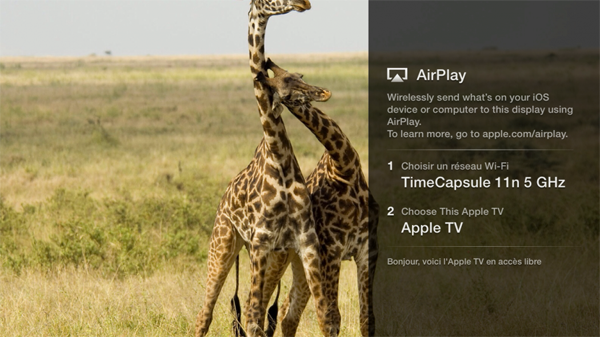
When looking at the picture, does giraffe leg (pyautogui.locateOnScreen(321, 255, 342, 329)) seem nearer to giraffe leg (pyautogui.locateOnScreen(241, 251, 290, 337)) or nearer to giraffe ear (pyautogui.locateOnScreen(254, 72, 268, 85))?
giraffe leg (pyautogui.locateOnScreen(241, 251, 290, 337))

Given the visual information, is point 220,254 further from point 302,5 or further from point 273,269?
point 302,5

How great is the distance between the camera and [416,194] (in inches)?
440

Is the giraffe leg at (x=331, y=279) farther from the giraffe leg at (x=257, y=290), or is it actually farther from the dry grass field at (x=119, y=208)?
the dry grass field at (x=119, y=208)

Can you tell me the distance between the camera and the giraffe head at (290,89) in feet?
13.8

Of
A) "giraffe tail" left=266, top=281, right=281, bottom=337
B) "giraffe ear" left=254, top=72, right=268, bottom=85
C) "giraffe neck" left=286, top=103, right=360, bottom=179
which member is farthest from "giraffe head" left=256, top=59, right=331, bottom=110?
"giraffe tail" left=266, top=281, right=281, bottom=337

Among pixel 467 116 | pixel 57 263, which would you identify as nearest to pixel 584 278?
pixel 57 263

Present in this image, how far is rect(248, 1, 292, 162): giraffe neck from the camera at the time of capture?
443 centimetres

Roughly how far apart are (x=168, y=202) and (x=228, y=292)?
13.4 feet

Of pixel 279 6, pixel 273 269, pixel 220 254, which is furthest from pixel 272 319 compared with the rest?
pixel 279 6

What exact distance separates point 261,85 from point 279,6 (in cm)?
47

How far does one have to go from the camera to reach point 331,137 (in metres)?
4.73

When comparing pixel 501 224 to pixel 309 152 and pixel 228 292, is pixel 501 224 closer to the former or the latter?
pixel 228 292

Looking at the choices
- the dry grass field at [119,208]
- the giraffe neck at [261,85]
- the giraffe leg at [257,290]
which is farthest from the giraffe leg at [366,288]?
the dry grass field at [119,208]

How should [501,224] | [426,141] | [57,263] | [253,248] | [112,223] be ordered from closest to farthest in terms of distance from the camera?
[253,248]
[57,263]
[501,224]
[112,223]
[426,141]
